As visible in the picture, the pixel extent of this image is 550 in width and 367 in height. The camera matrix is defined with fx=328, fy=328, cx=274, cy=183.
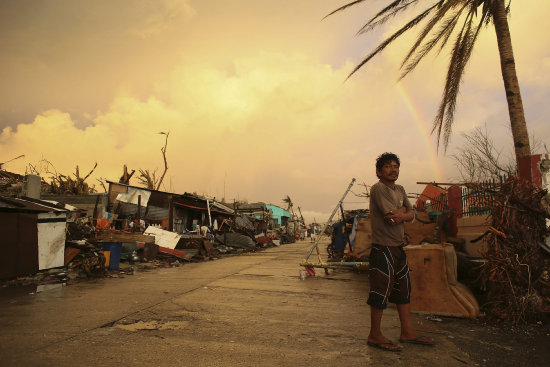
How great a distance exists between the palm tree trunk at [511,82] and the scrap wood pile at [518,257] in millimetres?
2507

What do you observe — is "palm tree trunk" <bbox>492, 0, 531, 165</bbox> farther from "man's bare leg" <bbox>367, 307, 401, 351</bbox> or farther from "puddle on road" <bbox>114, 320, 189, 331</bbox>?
"puddle on road" <bbox>114, 320, 189, 331</bbox>

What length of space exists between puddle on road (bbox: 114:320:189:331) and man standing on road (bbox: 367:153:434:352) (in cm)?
209

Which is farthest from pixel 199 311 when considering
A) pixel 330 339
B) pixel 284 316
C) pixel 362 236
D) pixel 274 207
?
pixel 274 207

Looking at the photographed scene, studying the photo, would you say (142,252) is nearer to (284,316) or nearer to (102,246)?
(102,246)

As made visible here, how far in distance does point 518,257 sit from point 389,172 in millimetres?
2274

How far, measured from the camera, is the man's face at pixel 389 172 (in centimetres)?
348

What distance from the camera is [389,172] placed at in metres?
3.48

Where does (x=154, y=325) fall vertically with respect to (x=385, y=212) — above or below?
below

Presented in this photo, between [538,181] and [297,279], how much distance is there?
17.0 feet

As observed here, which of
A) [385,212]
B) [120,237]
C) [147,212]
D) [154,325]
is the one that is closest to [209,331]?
[154,325]

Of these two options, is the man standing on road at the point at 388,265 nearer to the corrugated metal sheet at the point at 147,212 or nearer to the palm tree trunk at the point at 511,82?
the palm tree trunk at the point at 511,82

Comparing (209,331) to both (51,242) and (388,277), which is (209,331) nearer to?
(388,277)

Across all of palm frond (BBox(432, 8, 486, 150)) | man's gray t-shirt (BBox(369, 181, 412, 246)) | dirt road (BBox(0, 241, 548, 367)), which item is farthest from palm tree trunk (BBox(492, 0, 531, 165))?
man's gray t-shirt (BBox(369, 181, 412, 246))

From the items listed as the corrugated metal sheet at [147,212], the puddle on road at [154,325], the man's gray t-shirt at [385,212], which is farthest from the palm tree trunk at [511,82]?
the corrugated metal sheet at [147,212]
